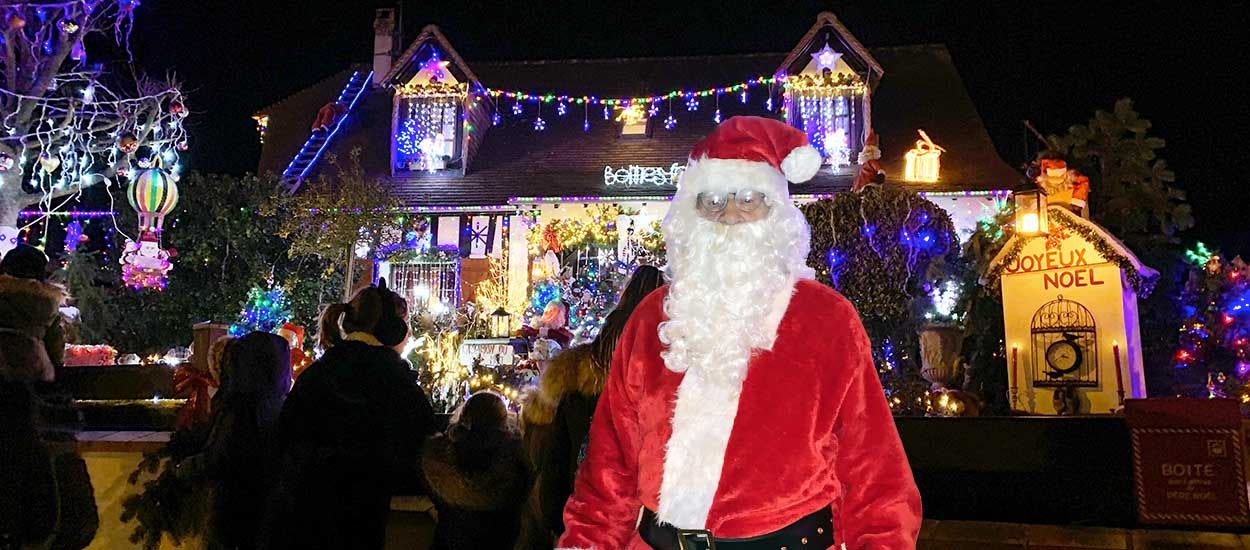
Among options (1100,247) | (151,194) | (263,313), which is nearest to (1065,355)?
(1100,247)

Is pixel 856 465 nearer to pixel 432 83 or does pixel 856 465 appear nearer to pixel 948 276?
pixel 948 276

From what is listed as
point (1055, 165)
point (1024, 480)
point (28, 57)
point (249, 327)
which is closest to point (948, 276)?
point (1055, 165)

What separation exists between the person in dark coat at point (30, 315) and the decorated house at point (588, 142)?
9.96 m

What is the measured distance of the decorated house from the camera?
15.2 m

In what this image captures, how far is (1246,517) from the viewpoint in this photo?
13.4 ft

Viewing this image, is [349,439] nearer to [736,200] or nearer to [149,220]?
[736,200]

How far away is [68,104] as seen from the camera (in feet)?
51.0

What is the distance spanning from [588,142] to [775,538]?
1585 cm

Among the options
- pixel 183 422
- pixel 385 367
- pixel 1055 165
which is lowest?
pixel 183 422

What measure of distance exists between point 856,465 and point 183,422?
4317mm

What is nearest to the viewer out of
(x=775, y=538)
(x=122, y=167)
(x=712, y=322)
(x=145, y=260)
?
(x=775, y=538)

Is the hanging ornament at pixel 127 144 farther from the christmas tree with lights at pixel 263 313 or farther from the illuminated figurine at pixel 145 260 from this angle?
the christmas tree with lights at pixel 263 313

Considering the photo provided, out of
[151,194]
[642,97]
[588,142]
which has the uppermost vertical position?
A: [642,97]

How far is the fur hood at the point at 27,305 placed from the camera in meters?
3.54
